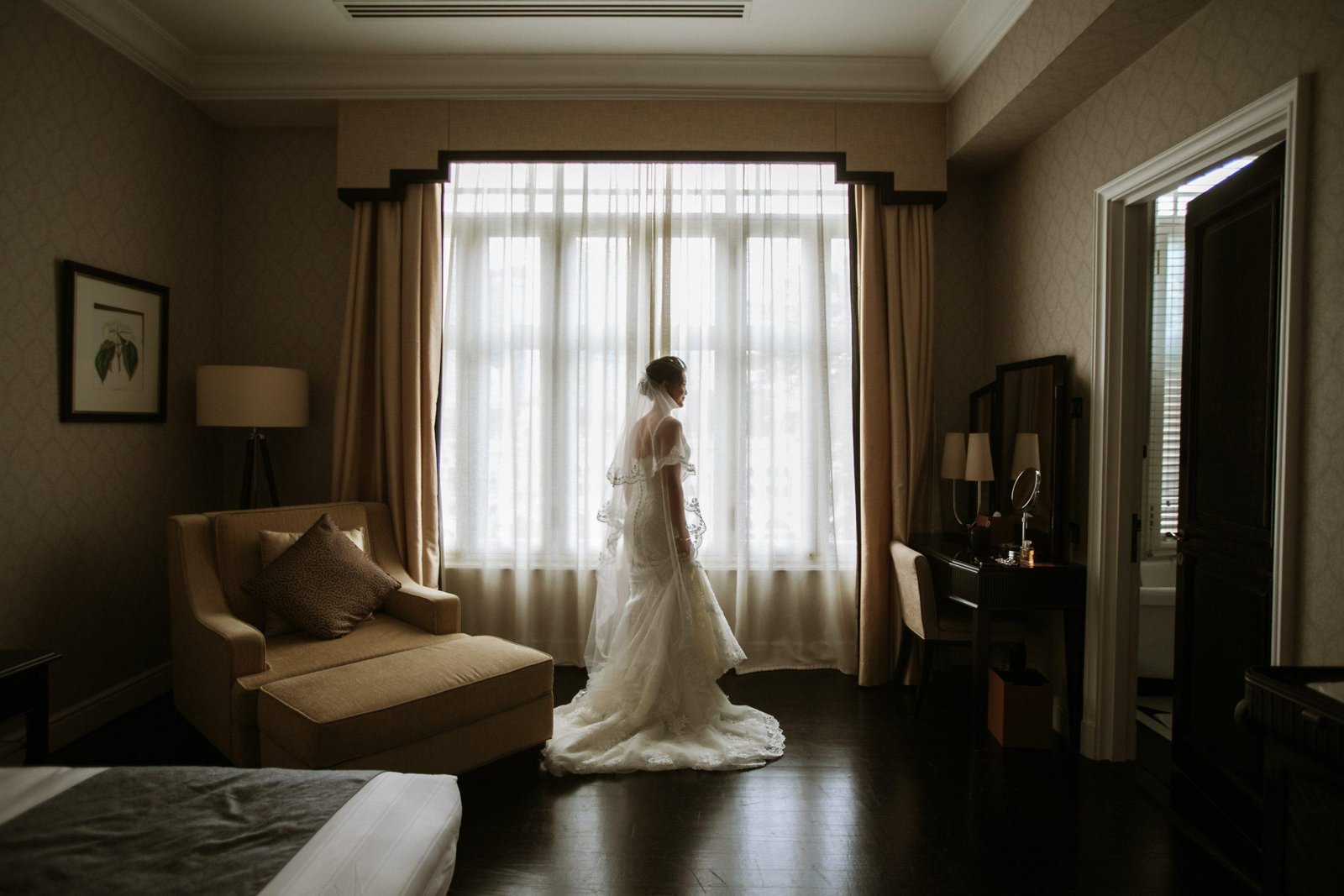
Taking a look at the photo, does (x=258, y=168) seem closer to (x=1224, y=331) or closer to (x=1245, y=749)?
(x=1224, y=331)

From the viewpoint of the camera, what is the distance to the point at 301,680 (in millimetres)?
2471

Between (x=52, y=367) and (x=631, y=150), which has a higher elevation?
(x=631, y=150)

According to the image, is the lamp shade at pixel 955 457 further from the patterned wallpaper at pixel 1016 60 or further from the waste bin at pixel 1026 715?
the patterned wallpaper at pixel 1016 60

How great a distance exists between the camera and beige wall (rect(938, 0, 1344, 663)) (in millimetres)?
1905

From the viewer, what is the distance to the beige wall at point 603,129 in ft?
12.0

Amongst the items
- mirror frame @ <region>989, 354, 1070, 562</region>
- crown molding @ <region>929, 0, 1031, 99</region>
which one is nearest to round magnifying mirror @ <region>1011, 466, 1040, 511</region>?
mirror frame @ <region>989, 354, 1070, 562</region>

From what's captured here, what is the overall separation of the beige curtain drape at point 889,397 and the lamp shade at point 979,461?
16.3 inches

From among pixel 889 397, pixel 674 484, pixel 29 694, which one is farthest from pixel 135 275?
pixel 889 397

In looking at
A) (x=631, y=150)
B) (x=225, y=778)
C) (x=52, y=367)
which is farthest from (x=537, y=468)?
(x=225, y=778)

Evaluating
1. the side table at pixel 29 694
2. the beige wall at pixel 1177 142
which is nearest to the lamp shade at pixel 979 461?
the beige wall at pixel 1177 142

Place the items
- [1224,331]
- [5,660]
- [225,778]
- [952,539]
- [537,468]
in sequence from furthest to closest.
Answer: [537,468] → [952,539] → [1224,331] → [5,660] → [225,778]

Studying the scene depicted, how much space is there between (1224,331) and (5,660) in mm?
3945

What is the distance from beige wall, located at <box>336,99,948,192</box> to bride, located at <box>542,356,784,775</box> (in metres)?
1.38

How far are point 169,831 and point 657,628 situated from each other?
76.0 inches
